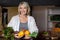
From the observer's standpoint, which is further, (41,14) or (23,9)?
(41,14)

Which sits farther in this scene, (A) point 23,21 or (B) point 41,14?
(B) point 41,14

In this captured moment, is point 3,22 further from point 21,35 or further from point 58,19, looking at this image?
point 21,35

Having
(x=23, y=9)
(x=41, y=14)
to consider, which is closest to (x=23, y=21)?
(x=23, y=9)

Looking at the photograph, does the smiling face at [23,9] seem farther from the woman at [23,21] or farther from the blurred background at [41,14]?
the blurred background at [41,14]

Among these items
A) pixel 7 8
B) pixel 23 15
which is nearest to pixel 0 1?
pixel 7 8

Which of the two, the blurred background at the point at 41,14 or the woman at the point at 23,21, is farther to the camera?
the blurred background at the point at 41,14

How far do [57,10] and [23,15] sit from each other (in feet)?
5.38

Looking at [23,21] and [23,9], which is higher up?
[23,9]

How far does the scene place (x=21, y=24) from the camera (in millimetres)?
2223

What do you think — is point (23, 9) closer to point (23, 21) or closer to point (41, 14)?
point (23, 21)

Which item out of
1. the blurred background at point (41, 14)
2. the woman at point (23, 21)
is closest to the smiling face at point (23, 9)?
the woman at point (23, 21)

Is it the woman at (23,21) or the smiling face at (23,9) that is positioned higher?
the smiling face at (23,9)

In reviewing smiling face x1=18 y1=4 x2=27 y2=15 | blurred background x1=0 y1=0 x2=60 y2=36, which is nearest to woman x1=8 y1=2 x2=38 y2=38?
smiling face x1=18 y1=4 x2=27 y2=15

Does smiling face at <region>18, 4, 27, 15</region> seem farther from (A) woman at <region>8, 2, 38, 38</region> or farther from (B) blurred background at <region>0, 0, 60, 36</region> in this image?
(B) blurred background at <region>0, 0, 60, 36</region>
